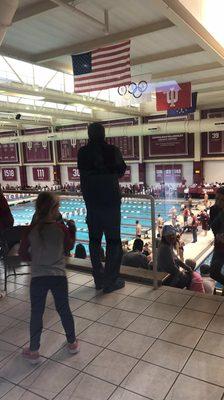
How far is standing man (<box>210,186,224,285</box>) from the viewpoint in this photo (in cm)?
371

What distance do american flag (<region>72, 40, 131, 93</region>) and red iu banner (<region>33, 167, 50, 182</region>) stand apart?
19880 millimetres

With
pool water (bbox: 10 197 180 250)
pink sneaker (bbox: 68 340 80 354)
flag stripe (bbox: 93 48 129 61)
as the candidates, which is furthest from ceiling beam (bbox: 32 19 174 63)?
pool water (bbox: 10 197 180 250)

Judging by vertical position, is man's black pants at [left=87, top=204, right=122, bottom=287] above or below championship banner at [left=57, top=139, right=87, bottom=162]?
below

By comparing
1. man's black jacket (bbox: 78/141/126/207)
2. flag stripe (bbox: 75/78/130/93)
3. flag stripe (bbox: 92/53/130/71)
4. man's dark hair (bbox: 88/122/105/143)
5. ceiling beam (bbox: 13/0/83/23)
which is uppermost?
ceiling beam (bbox: 13/0/83/23)

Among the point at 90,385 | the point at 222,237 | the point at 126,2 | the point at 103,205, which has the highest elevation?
the point at 126,2

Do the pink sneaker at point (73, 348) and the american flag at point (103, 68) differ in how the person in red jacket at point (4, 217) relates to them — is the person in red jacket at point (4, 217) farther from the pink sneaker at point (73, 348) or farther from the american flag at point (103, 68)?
the american flag at point (103, 68)

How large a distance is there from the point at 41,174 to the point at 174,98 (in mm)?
18584

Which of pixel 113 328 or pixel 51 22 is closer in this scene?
pixel 113 328

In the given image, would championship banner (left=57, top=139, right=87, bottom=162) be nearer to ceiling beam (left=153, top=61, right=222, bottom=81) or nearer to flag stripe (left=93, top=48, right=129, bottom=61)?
ceiling beam (left=153, top=61, right=222, bottom=81)

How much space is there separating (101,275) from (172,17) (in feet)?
12.3

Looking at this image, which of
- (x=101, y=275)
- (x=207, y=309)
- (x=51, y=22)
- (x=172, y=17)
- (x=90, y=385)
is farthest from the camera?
(x=51, y=22)

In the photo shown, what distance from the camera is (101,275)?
3.92 meters

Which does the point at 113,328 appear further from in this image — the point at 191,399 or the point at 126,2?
the point at 126,2

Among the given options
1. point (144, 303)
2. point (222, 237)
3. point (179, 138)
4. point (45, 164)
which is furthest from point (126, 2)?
point (45, 164)
